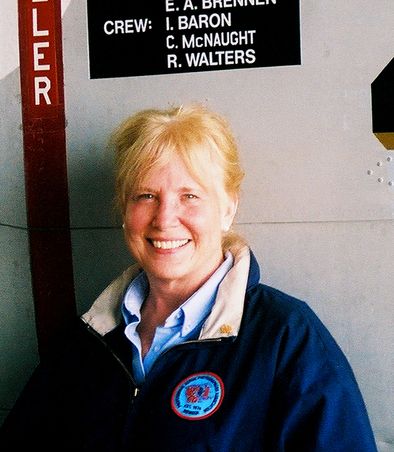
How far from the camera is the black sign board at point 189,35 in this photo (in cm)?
171

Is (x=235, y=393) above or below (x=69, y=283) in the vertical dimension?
below

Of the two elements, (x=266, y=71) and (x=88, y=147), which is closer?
(x=266, y=71)

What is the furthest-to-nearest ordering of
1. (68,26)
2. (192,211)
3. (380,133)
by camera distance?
1. (68,26)
2. (380,133)
3. (192,211)

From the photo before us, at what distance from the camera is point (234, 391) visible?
4.63 feet

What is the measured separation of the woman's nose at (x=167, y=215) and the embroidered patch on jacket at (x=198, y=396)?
0.33 metres

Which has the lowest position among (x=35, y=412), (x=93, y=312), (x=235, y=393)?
(x=35, y=412)

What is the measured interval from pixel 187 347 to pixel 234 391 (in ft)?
0.46

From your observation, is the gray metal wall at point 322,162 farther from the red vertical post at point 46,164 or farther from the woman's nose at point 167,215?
the woman's nose at point 167,215

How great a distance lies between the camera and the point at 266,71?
1728mm

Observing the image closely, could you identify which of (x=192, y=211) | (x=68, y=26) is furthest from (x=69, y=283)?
(x=68, y=26)

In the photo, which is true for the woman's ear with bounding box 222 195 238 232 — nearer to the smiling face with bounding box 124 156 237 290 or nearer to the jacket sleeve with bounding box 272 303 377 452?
the smiling face with bounding box 124 156 237 290

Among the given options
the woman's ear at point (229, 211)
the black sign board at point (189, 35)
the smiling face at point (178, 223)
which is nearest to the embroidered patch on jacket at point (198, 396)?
the smiling face at point (178, 223)

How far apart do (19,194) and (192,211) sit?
0.65 m

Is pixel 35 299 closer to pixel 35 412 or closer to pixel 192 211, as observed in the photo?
pixel 35 412
